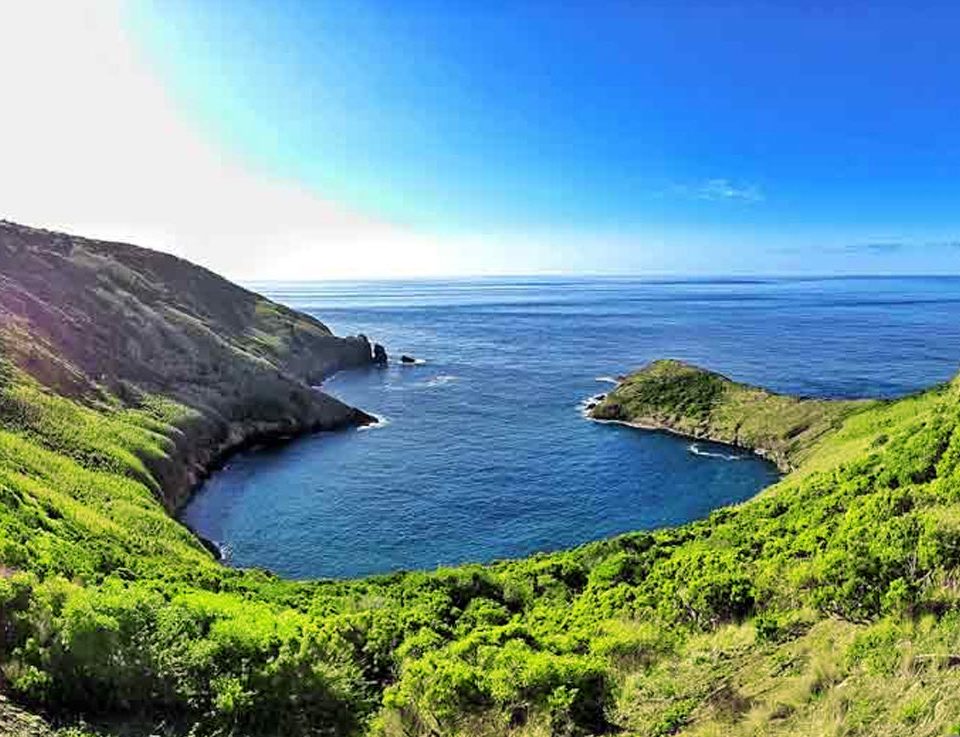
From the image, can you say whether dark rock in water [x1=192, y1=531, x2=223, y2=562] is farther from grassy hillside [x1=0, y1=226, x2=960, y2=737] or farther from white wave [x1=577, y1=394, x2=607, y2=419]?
white wave [x1=577, y1=394, x2=607, y2=419]

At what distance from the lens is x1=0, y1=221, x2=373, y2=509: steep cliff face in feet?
235

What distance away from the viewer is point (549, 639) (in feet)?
74.0

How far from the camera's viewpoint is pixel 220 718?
57.1 feet

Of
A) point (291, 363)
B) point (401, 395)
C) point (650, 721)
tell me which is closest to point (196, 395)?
point (401, 395)

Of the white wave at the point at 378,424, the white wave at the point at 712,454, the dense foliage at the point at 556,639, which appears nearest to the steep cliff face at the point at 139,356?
the white wave at the point at 378,424

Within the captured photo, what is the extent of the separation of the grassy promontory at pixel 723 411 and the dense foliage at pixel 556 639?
1770 inches

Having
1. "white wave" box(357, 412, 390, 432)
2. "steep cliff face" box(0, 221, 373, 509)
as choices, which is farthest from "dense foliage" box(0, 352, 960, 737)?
"white wave" box(357, 412, 390, 432)

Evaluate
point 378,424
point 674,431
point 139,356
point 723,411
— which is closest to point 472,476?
point 378,424

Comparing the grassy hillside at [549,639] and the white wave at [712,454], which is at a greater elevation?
the grassy hillside at [549,639]

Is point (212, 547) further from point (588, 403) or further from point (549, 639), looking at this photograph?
point (588, 403)

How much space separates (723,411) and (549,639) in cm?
7138

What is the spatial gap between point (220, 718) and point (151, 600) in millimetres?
6642

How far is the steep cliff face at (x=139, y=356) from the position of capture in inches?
2817

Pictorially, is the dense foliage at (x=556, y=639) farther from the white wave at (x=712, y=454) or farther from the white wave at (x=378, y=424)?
the white wave at (x=378, y=424)
